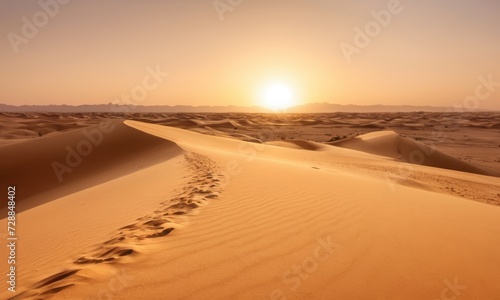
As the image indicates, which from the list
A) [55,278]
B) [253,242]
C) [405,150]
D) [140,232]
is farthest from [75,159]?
[405,150]

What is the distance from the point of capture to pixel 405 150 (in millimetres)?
20359

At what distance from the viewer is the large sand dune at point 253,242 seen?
2.35 meters

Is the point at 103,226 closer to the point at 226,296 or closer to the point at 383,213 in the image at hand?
the point at 226,296

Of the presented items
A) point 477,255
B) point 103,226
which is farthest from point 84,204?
point 477,255

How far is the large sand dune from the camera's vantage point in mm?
2348

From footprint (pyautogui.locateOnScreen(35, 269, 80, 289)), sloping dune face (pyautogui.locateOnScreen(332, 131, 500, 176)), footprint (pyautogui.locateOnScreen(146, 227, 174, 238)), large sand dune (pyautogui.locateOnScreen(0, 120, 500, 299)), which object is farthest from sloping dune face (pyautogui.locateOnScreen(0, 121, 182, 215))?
sloping dune face (pyautogui.locateOnScreen(332, 131, 500, 176))

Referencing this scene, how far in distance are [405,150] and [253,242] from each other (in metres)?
20.2

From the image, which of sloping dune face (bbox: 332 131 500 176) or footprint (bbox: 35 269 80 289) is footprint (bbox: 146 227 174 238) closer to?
footprint (bbox: 35 269 80 289)

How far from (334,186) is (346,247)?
3.15m

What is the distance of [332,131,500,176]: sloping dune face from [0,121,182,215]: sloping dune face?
14703mm

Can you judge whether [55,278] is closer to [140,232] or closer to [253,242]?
[140,232]

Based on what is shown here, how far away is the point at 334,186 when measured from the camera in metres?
6.18

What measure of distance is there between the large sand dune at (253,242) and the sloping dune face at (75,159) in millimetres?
2533

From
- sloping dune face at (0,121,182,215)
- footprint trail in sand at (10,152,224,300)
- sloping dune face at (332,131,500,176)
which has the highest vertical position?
footprint trail in sand at (10,152,224,300)
